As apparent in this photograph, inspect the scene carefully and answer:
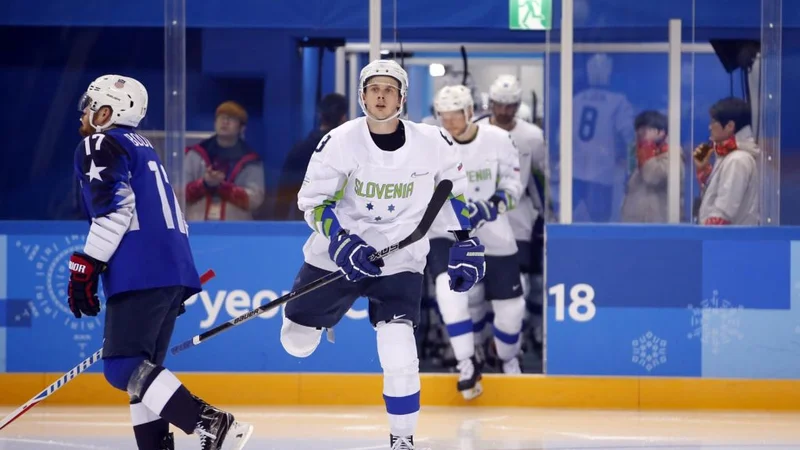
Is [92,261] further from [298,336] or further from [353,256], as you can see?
[298,336]

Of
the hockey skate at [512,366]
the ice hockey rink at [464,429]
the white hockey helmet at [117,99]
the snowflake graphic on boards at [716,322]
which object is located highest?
the white hockey helmet at [117,99]

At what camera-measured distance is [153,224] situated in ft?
13.1

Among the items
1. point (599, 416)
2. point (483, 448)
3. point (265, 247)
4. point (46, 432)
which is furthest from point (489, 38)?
point (46, 432)

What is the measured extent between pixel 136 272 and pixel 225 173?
2295mm

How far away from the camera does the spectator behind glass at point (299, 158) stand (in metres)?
6.13

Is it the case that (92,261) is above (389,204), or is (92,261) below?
below

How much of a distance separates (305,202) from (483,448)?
45.1 inches

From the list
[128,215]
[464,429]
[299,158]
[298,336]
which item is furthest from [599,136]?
[128,215]

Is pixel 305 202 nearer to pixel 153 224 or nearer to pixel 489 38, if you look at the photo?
pixel 153 224

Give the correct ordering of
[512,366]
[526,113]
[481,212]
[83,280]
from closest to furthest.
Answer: [83,280], [481,212], [512,366], [526,113]

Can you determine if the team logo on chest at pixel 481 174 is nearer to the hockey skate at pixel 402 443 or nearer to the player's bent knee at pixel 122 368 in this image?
the hockey skate at pixel 402 443

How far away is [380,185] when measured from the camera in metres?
4.34

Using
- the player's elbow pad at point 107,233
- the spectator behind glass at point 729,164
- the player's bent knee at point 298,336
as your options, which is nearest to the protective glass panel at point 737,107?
the spectator behind glass at point 729,164

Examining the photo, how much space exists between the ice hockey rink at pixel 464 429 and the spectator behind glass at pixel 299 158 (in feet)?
3.07
